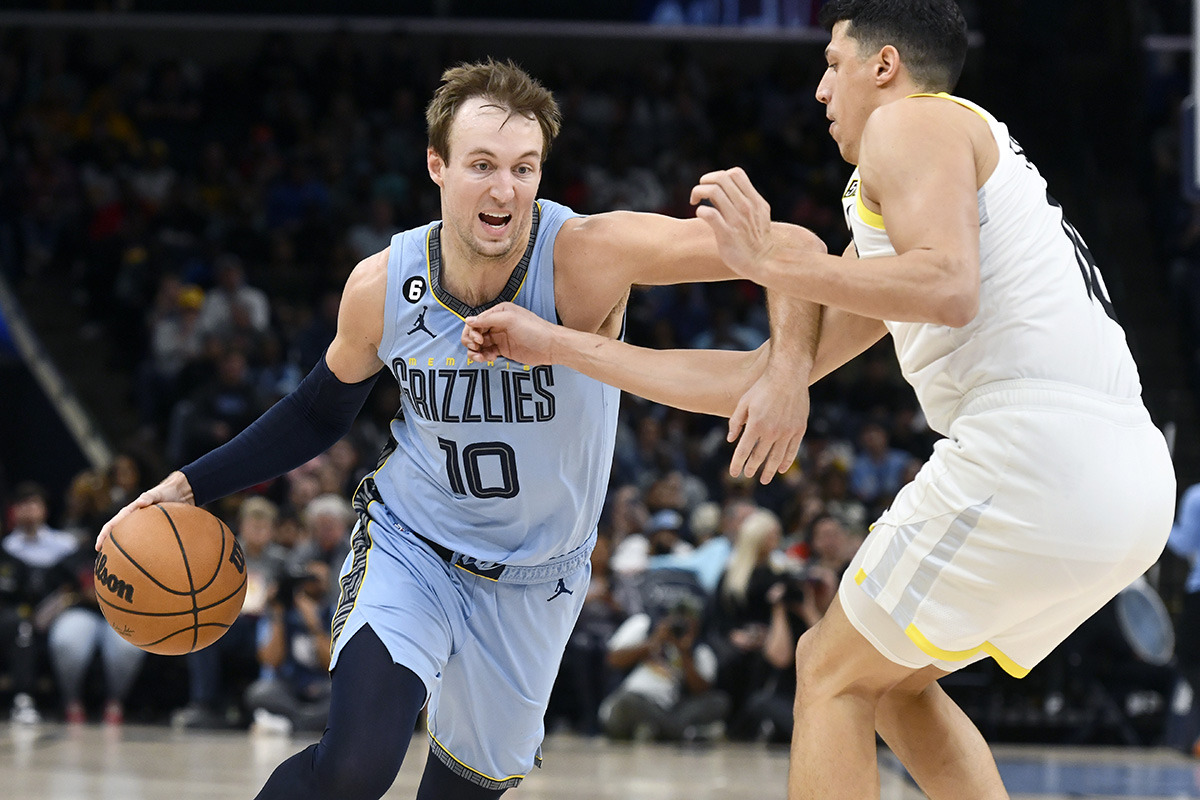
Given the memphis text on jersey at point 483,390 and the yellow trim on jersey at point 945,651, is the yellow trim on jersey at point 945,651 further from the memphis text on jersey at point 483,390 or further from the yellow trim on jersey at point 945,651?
the memphis text on jersey at point 483,390

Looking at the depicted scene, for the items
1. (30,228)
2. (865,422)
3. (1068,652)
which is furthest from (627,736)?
(30,228)

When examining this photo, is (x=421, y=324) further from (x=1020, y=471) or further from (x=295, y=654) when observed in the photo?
(x=295, y=654)

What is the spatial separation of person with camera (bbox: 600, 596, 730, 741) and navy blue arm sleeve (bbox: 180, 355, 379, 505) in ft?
16.9

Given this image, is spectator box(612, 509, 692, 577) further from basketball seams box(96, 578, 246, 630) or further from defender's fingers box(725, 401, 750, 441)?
defender's fingers box(725, 401, 750, 441)

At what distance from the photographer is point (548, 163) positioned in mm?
15844

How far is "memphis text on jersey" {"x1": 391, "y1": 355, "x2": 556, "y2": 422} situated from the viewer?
364cm

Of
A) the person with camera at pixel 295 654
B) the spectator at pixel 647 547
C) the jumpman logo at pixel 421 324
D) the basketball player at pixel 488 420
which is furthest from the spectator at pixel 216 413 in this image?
the jumpman logo at pixel 421 324

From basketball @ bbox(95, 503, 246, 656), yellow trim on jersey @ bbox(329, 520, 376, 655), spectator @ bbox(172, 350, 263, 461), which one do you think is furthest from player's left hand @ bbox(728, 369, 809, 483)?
spectator @ bbox(172, 350, 263, 461)

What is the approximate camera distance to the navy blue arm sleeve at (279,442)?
394 cm

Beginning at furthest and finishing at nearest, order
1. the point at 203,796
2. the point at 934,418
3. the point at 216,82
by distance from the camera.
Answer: the point at 216,82 < the point at 203,796 < the point at 934,418

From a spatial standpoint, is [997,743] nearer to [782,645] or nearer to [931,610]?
[782,645]

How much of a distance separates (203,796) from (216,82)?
1213 cm

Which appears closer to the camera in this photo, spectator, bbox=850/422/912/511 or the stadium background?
spectator, bbox=850/422/912/511

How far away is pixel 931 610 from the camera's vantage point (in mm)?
3086
